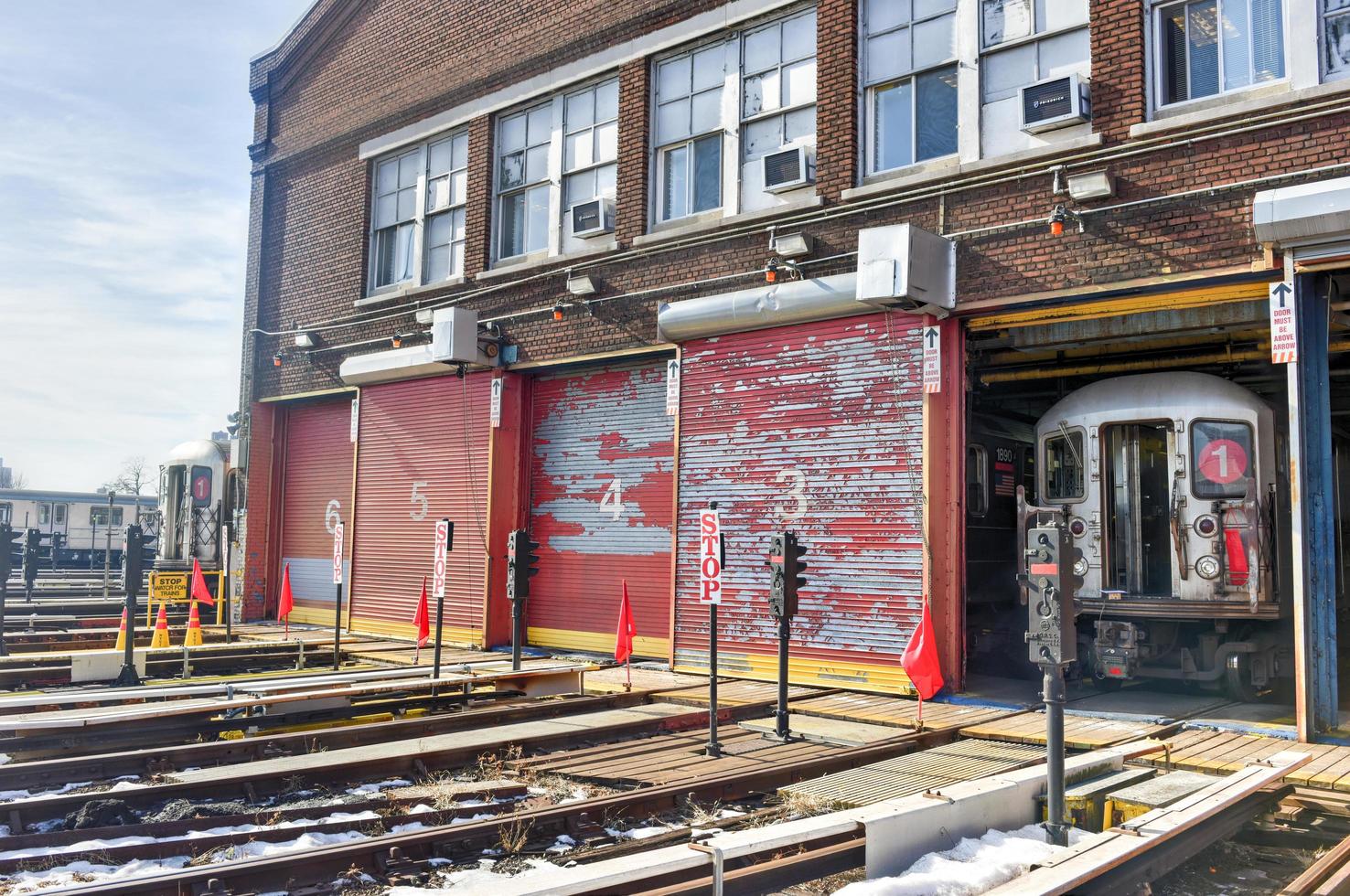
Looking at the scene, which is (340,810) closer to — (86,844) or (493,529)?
(86,844)

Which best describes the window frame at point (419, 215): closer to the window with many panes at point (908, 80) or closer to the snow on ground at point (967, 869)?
the window with many panes at point (908, 80)

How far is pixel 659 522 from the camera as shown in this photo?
15.6m

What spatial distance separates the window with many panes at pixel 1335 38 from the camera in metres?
9.91

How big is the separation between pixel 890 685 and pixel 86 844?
828 centimetres

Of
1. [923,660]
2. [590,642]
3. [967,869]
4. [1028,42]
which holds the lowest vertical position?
[967,869]

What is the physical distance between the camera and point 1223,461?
11.6 m

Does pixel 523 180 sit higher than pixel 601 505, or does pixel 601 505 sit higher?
pixel 523 180

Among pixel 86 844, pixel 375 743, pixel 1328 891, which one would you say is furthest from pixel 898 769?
pixel 86 844

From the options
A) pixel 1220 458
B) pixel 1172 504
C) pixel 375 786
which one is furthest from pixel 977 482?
pixel 375 786

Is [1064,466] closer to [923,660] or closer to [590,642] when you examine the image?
[923,660]

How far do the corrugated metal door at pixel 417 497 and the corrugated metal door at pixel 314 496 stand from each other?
1.23 m

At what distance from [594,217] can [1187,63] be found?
8.26 metres

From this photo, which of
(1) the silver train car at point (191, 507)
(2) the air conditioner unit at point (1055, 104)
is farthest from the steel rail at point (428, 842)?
(1) the silver train car at point (191, 507)

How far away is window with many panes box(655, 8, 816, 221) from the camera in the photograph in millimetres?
14070
